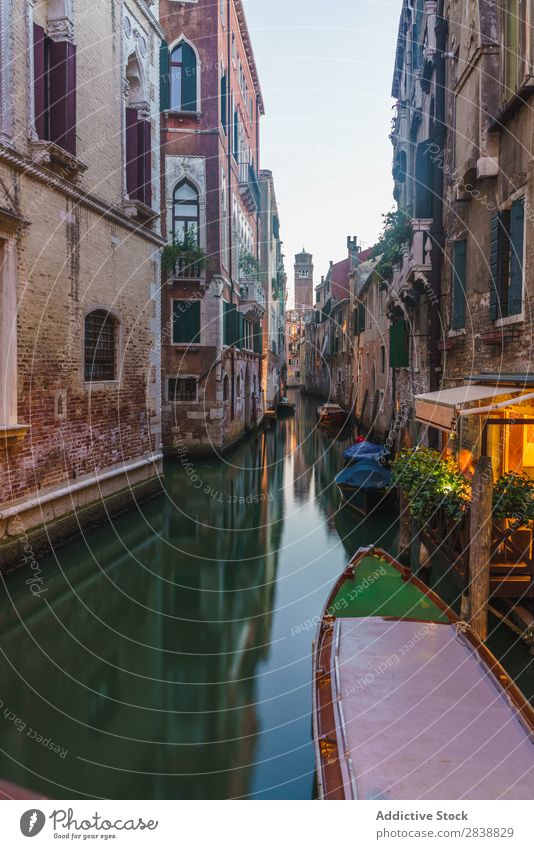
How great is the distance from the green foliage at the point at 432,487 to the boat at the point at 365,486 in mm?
4619

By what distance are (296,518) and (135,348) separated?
462 centimetres

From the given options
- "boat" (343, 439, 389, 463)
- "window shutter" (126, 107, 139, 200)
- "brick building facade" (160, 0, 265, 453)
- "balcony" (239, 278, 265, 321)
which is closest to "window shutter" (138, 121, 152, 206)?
"window shutter" (126, 107, 139, 200)

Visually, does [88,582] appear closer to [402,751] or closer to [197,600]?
[197,600]

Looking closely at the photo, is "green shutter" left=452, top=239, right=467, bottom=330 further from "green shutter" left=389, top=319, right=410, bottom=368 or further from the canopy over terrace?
"green shutter" left=389, top=319, right=410, bottom=368

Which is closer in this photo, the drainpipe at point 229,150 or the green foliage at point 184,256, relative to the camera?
the green foliage at point 184,256

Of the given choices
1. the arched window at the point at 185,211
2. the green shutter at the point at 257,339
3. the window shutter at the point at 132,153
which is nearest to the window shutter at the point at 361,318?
the green shutter at the point at 257,339

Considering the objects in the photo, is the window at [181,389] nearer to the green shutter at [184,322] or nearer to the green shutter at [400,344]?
the green shutter at [184,322]

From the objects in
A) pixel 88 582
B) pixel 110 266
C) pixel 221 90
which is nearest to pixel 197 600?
pixel 88 582

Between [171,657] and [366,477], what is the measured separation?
23.1ft

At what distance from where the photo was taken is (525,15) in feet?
21.9

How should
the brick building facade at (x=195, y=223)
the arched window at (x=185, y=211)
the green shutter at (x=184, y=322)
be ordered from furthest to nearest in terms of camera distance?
the arched window at (x=185, y=211) < the green shutter at (x=184, y=322) < the brick building facade at (x=195, y=223)

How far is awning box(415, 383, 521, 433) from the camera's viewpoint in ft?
21.8

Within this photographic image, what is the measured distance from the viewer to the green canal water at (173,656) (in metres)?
4.62

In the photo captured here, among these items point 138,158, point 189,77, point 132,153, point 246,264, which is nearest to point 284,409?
point 246,264
